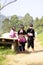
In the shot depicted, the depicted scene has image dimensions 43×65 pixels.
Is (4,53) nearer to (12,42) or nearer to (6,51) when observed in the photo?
(6,51)

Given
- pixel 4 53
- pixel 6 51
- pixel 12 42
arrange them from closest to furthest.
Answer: pixel 4 53 → pixel 6 51 → pixel 12 42

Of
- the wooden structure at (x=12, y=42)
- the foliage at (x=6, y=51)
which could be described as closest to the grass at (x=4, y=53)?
the foliage at (x=6, y=51)

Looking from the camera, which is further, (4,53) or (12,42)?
(12,42)

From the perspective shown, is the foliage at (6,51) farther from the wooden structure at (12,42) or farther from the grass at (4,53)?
the wooden structure at (12,42)

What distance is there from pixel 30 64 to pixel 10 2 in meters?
18.4

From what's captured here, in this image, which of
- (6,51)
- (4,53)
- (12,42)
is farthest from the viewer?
(12,42)

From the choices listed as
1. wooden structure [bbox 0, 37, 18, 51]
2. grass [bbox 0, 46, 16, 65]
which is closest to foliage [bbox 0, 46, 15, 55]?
grass [bbox 0, 46, 16, 65]

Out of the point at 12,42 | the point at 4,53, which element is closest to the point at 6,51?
the point at 4,53

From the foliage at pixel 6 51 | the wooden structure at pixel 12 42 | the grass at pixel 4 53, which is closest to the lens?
the grass at pixel 4 53

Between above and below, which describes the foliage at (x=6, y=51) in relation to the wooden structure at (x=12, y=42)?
below

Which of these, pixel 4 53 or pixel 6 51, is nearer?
pixel 4 53

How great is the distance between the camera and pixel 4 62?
10.6m

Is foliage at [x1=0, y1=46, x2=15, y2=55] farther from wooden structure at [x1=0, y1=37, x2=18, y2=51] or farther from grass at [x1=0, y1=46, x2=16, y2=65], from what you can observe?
wooden structure at [x1=0, y1=37, x2=18, y2=51]

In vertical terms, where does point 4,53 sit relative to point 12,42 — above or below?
below
